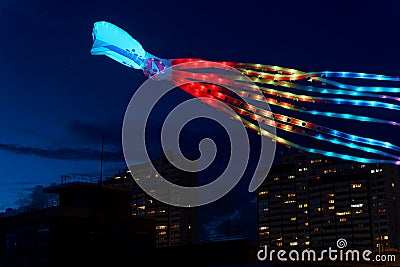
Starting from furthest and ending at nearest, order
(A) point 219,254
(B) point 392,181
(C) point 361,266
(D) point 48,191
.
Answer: (B) point 392,181, (D) point 48,191, (A) point 219,254, (C) point 361,266

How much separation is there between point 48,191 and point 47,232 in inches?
268

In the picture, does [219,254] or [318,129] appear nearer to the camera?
[318,129]

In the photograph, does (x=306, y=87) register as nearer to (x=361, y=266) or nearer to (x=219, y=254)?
(x=361, y=266)

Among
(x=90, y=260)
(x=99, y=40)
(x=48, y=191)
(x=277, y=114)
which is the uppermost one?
(x=99, y=40)

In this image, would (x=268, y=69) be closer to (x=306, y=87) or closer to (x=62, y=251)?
(x=306, y=87)

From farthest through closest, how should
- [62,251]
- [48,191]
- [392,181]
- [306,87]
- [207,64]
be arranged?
1. [392,181]
2. [48,191]
3. [62,251]
4. [207,64]
5. [306,87]

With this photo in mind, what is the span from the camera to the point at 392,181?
198 m

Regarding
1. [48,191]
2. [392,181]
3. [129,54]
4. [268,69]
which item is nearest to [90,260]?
[48,191]

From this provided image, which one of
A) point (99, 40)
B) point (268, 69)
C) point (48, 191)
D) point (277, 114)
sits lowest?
point (48, 191)

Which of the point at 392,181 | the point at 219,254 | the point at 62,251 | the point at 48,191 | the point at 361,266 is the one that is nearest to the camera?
the point at 361,266

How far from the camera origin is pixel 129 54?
100ft

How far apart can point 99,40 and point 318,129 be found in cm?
1253

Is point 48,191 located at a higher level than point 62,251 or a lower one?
higher

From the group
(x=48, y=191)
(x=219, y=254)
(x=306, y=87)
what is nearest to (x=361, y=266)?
(x=219, y=254)
